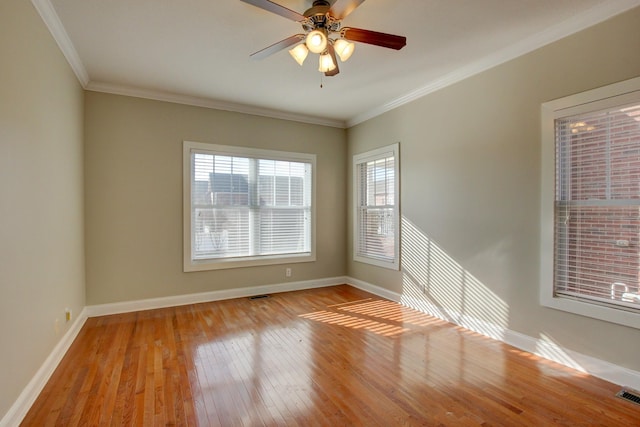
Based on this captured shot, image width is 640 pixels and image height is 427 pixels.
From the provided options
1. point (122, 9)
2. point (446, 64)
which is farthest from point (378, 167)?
point (122, 9)

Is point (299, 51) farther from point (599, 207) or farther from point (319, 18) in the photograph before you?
point (599, 207)

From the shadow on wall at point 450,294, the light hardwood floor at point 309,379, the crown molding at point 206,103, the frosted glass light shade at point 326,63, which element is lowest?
the light hardwood floor at point 309,379

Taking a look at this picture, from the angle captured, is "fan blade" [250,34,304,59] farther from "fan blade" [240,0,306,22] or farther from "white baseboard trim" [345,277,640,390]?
"white baseboard trim" [345,277,640,390]

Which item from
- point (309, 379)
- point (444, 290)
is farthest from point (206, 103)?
point (444, 290)

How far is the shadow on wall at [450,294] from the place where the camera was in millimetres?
3074

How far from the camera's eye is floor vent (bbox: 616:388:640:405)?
6.96 ft

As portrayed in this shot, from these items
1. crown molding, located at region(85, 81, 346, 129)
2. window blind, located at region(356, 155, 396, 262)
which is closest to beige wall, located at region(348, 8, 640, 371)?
window blind, located at region(356, 155, 396, 262)

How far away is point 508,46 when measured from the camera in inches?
117

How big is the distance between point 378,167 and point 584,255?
2788mm

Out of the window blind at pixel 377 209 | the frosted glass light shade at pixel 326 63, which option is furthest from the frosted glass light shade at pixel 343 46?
the window blind at pixel 377 209

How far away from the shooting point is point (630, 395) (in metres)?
2.18

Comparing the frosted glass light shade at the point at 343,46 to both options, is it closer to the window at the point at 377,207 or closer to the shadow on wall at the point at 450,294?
the window at the point at 377,207

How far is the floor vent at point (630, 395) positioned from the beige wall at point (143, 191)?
397cm

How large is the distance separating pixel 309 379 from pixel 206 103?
3.74 metres
